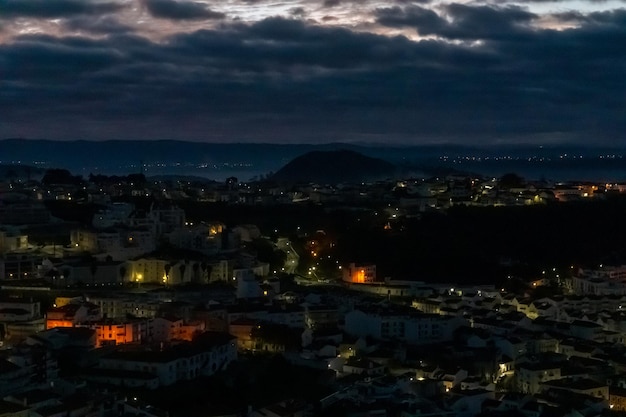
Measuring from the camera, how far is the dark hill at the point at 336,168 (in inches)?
2894

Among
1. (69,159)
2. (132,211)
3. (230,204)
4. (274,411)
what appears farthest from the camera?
(69,159)

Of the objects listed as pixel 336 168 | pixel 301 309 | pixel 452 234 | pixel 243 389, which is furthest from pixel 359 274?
pixel 336 168

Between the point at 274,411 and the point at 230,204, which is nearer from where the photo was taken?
the point at 274,411

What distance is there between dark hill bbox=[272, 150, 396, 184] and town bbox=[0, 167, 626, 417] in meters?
36.7

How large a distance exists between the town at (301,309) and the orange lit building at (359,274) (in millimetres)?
41

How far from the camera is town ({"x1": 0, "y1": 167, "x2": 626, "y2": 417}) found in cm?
1437

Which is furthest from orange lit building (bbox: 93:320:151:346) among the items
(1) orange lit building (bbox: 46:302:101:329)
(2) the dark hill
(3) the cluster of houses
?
(2) the dark hill

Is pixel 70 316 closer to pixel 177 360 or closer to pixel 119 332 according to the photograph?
pixel 119 332

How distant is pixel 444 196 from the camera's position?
39.0 metres

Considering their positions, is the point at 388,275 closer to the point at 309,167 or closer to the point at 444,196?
the point at 444,196

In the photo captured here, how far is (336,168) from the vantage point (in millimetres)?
75812

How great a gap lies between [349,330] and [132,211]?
11.9m

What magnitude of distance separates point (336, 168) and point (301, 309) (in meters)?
56.9

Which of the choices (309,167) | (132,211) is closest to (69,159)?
(309,167)
